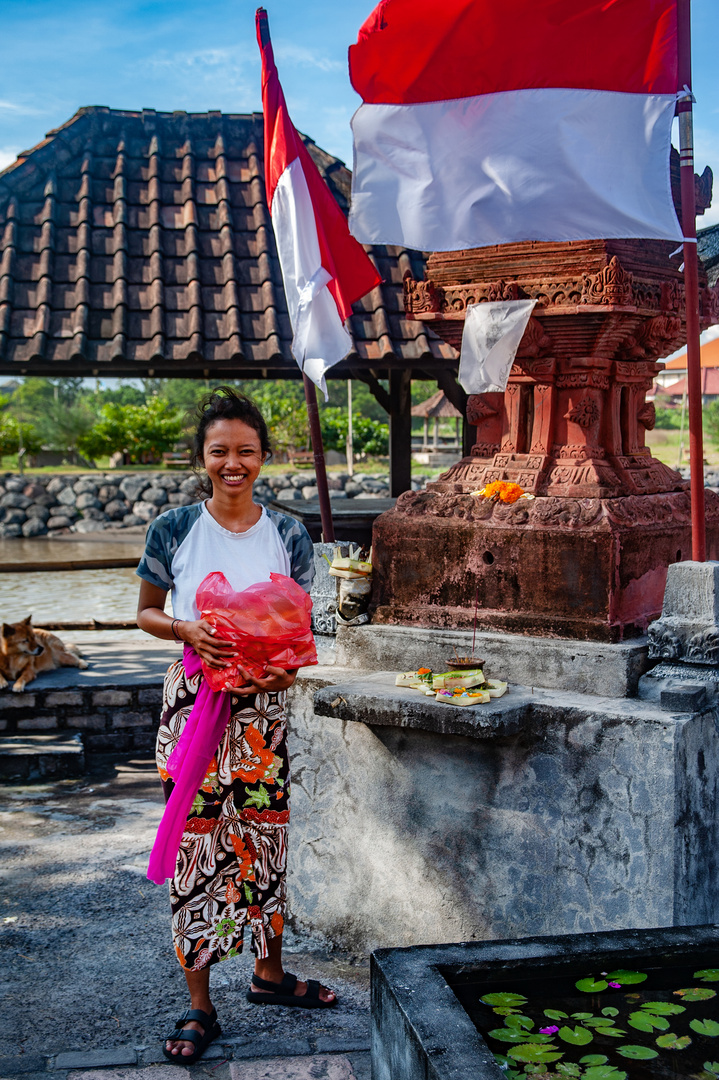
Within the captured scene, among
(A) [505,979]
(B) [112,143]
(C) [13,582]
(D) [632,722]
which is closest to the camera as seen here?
(A) [505,979]

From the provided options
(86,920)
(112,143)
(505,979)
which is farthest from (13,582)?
(505,979)

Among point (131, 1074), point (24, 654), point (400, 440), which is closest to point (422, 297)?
point (131, 1074)

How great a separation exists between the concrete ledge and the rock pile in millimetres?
15788

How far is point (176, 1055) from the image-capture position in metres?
2.61

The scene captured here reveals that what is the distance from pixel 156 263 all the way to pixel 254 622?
470cm

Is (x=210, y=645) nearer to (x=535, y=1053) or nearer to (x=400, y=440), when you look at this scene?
(x=535, y=1053)

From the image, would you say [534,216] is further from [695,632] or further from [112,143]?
[112,143]

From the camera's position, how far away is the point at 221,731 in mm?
2613

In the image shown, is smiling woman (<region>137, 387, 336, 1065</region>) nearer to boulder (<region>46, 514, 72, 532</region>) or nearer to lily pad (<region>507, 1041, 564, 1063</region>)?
lily pad (<region>507, 1041, 564, 1063</region>)

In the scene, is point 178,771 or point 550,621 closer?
point 178,771

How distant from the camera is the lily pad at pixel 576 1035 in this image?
185 cm

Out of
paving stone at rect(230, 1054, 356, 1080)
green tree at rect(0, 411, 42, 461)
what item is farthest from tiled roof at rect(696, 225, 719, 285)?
green tree at rect(0, 411, 42, 461)

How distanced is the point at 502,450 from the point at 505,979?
2100mm

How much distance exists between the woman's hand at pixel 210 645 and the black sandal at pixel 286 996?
3.40 feet
